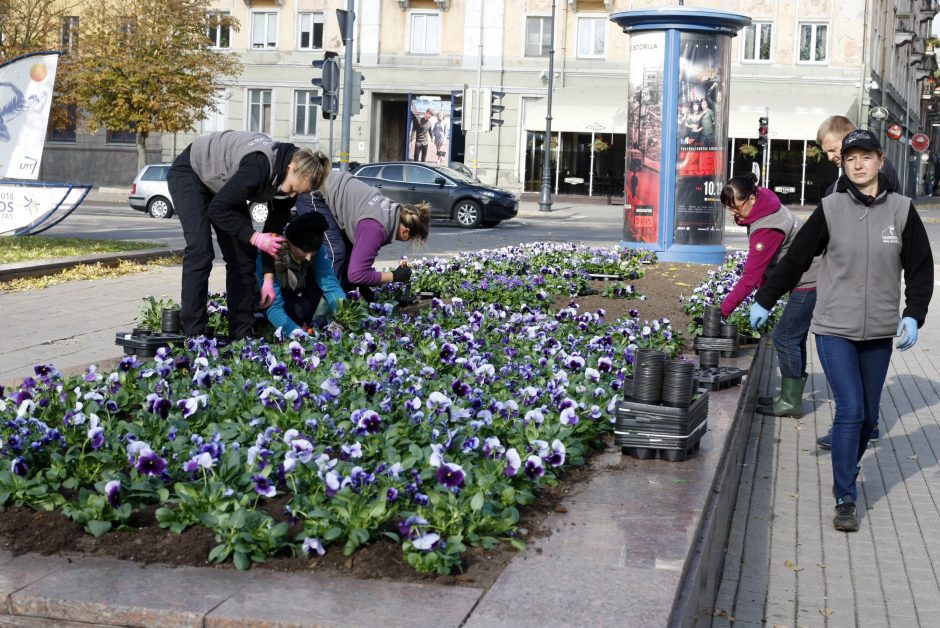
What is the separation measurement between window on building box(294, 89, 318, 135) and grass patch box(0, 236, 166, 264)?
30.2 metres

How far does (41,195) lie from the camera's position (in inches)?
600

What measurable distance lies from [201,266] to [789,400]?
140 inches

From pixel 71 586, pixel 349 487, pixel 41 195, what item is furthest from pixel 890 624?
pixel 41 195

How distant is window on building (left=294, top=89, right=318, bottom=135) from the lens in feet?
152

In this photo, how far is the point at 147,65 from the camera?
3953cm

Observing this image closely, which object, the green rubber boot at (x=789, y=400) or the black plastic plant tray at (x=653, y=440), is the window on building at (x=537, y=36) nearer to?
the green rubber boot at (x=789, y=400)

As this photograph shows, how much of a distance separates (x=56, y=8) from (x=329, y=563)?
47.1 metres

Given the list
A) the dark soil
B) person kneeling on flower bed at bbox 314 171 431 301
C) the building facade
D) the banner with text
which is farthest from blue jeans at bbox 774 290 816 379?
the building facade

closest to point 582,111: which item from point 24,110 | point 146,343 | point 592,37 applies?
point 592,37

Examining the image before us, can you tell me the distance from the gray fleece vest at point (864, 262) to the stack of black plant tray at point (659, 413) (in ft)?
2.81

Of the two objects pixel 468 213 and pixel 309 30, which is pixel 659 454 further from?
pixel 309 30

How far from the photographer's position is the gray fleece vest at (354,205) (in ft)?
25.7

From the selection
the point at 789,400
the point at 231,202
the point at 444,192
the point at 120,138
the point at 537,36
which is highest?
the point at 537,36

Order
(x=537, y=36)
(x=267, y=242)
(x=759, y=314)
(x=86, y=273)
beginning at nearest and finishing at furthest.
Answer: (x=759, y=314) < (x=267, y=242) < (x=86, y=273) < (x=537, y=36)
